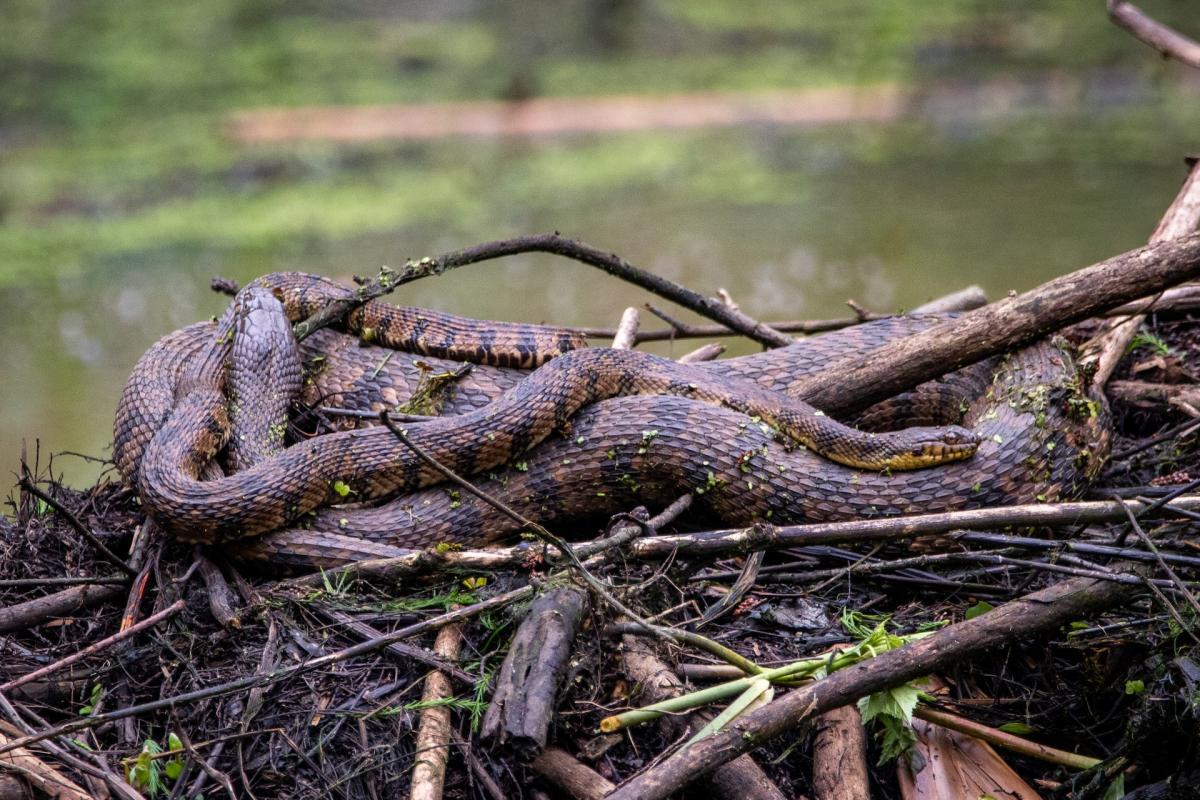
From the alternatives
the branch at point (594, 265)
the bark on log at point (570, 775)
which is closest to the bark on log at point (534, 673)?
the bark on log at point (570, 775)

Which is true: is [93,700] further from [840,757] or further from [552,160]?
[552,160]

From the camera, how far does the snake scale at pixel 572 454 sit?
4148 millimetres

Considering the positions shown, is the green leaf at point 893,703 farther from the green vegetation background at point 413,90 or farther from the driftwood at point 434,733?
the green vegetation background at point 413,90

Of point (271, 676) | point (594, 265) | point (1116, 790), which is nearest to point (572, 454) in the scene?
point (594, 265)

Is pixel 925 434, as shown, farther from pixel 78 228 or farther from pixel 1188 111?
pixel 1188 111

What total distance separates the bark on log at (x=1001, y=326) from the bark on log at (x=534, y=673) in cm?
199

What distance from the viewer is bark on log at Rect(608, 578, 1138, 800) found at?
2.82m

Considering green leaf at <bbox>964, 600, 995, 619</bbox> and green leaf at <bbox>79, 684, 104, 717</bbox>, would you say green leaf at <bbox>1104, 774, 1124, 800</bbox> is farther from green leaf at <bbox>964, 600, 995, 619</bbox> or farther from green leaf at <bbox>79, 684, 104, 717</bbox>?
green leaf at <bbox>79, 684, 104, 717</bbox>

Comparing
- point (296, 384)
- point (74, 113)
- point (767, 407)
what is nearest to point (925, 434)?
point (767, 407)

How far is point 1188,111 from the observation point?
48.3ft

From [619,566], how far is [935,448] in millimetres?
1458

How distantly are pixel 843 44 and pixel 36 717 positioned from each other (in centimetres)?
1697

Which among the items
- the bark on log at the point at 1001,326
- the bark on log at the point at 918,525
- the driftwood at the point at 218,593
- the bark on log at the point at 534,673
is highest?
the bark on log at the point at 1001,326

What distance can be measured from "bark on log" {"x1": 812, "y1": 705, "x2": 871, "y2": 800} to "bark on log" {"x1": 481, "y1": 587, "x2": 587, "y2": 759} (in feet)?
2.66
